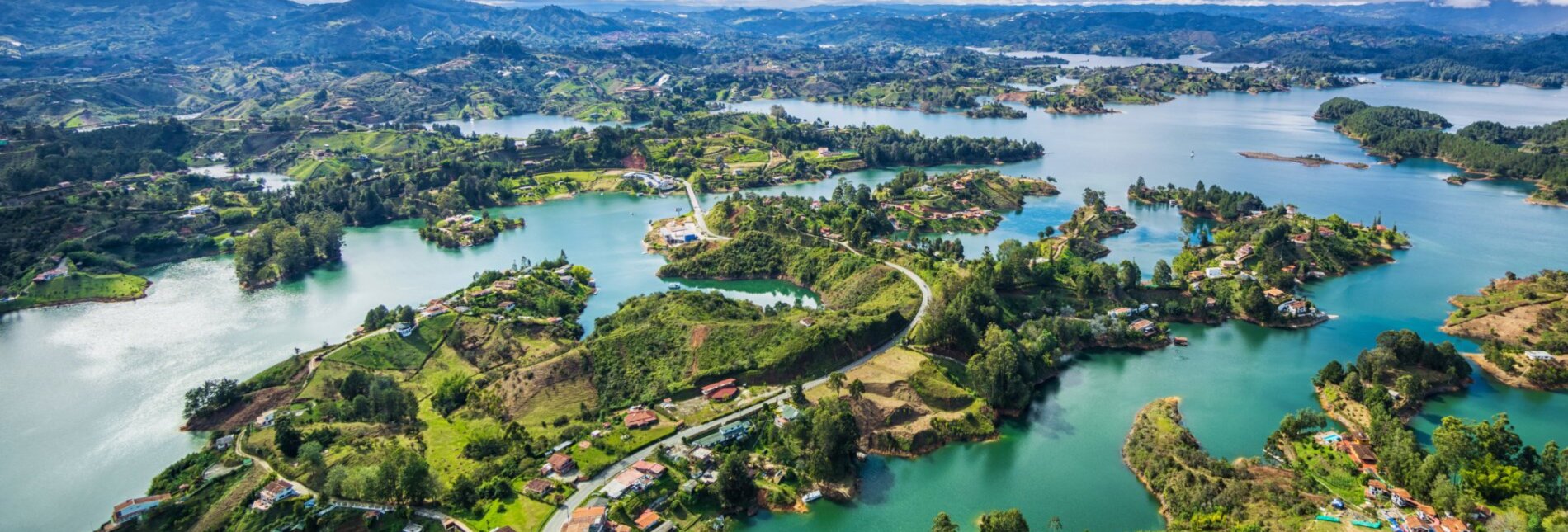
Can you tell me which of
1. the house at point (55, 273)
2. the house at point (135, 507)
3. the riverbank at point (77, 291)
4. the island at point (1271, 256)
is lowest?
the riverbank at point (77, 291)

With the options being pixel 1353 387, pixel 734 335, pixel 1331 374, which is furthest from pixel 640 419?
pixel 1331 374

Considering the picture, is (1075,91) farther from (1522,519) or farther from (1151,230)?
(1522,519)

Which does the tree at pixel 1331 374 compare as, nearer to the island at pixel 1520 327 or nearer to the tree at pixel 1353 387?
the tree at pixel 1353 387

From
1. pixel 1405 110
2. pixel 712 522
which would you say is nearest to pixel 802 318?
pixel 712 522

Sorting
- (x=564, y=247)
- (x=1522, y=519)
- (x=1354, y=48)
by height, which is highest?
(x=1354, y=48)

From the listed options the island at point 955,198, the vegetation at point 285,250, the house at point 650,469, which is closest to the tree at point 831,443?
the house at point 650,469

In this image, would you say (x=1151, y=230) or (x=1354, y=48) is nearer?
(x=1151, y=230)
